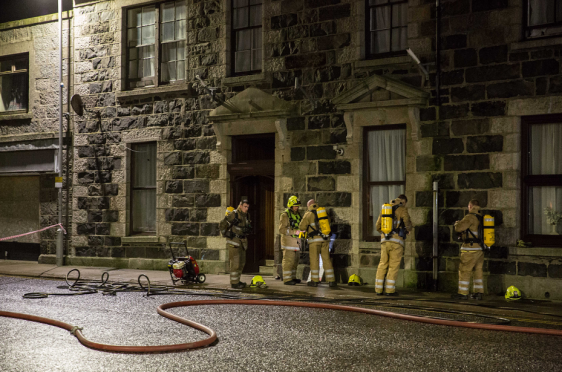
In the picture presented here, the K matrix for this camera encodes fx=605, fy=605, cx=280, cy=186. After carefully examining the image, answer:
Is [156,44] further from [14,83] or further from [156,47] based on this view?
[14,83]

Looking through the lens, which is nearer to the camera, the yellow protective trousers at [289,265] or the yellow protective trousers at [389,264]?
the yellow protective trousers at [389,264]

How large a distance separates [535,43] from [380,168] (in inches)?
153

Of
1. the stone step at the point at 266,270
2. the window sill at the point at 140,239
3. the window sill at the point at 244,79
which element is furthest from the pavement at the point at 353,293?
the window sill at the point at 244,79

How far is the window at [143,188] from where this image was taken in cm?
1599

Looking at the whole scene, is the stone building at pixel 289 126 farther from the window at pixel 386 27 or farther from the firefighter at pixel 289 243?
the firefighter at pixel 289 243

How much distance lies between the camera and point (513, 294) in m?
10.8

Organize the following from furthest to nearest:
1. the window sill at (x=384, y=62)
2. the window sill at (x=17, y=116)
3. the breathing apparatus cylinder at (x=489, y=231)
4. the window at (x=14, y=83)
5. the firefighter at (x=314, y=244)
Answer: the window at (x=14, y=83) < the window sill at (x=17, y=116) < the firefighter at (x=314, y=244) < the window sill at (x=384, y=62) < the breathing apparatus cylinder at (x=489, y=231)

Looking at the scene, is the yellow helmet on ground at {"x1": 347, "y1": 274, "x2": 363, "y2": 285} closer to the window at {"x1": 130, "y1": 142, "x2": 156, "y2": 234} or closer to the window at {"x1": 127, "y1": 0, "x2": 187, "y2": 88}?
the window at {"x1": 130, "y1": 142, "x2": 156, "y2": 234}

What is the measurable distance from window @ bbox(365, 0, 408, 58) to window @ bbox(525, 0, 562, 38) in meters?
2.43

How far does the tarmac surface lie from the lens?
610 cm

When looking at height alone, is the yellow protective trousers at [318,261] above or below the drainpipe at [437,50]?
below

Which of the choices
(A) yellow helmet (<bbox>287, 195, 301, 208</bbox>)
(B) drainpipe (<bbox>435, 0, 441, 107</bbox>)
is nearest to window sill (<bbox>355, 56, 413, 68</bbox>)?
(B) drainpipe (<bbox>435, 0, 441, 107</bbox>)

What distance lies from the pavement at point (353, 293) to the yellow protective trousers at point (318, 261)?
0.79ft

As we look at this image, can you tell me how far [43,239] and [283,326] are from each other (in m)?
11.6
